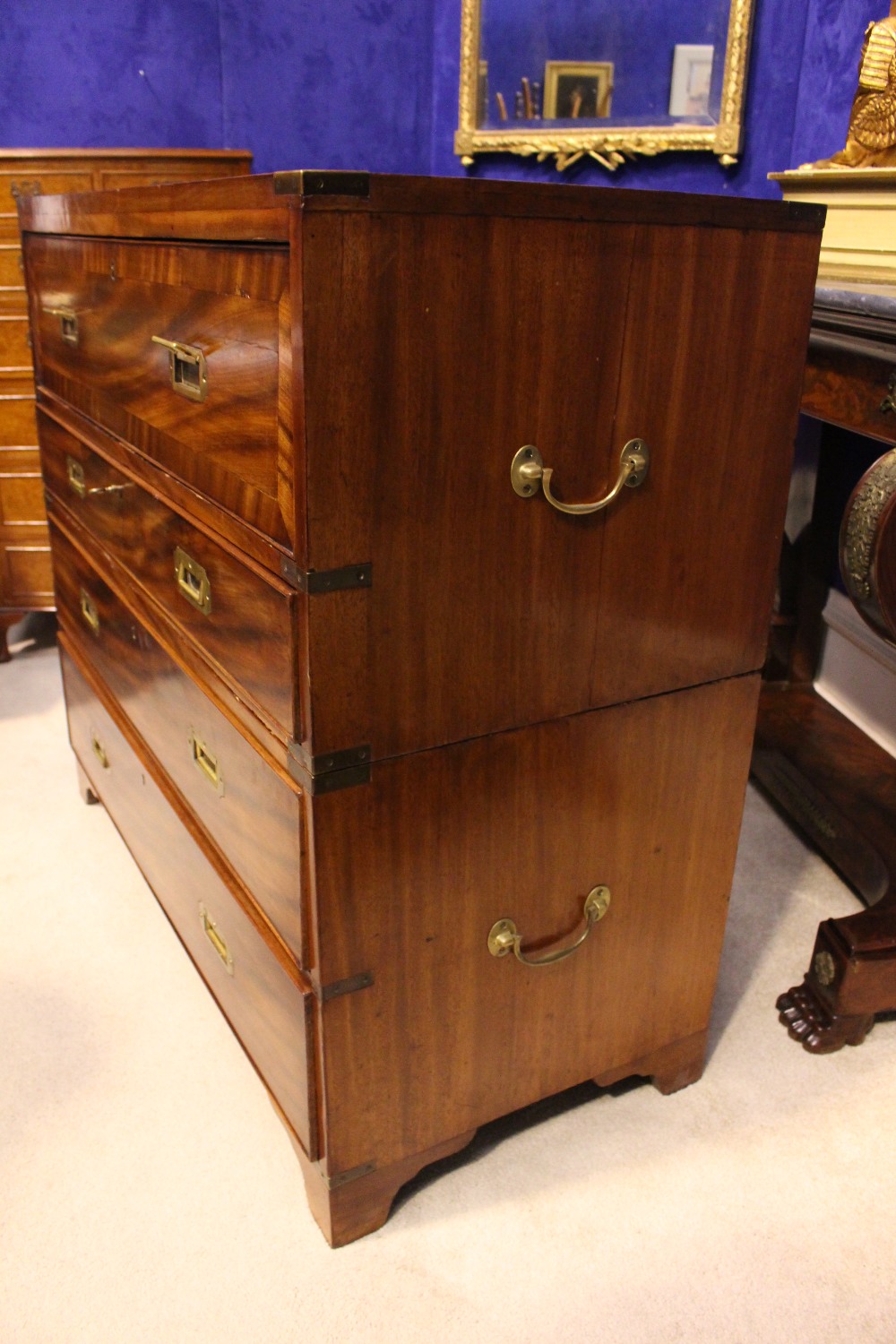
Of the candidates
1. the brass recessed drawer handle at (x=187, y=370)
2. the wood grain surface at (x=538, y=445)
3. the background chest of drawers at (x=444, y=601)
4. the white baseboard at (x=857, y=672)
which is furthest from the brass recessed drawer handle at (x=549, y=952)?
the white baseboard at (x=857, y=672)

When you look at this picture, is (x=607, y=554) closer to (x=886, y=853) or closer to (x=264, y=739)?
(x=264, y=739)

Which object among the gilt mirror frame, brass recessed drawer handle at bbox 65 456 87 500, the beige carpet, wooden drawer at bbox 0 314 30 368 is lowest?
the beige carpet

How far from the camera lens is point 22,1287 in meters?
1.29

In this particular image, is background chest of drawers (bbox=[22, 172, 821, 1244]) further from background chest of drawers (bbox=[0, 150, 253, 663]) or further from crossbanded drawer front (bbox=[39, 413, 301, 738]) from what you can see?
background chest of drawers (bbox=[0, 150, 253, 663])

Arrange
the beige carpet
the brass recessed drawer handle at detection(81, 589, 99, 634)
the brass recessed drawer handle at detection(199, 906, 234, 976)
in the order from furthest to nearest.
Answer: the brass recessed drawer handle at detection(81, 589, 99, 634) < the brass recessed drawer handle at detection(199, 906, 234, 976) < the beige carpet

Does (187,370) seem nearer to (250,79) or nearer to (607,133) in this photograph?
(607,133)

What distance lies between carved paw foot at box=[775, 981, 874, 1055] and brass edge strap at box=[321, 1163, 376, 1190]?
766mm

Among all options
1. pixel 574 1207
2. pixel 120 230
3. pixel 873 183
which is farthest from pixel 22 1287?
pixel 873 183

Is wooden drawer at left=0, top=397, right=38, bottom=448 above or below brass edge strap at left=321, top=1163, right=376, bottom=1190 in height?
above

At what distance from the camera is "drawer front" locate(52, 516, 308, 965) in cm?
119

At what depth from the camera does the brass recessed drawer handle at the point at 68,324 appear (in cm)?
168

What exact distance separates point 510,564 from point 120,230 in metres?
0.70

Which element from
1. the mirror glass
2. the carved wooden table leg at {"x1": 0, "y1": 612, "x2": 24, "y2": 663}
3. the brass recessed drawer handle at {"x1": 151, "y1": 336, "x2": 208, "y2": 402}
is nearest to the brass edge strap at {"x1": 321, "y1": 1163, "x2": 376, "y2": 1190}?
the brass recessed drawer handle at {"x1": 151, "y1": 336, "x2": 208, "y2": 402}

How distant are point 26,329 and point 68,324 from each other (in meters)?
1.20
